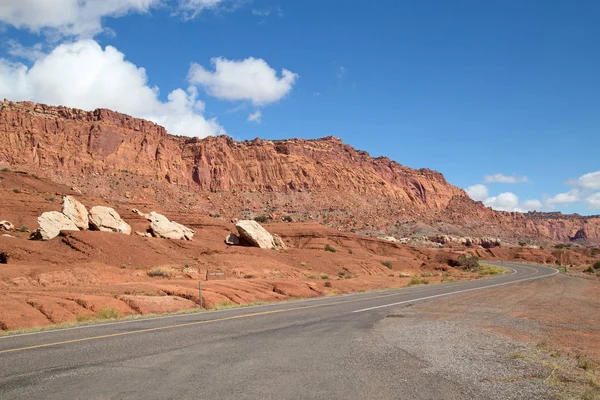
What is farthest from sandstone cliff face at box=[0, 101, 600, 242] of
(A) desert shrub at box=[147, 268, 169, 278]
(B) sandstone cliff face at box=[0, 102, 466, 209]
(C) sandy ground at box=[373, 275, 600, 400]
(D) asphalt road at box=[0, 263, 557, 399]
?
(D) asphalt road at box=[0, 263, 557, 399]

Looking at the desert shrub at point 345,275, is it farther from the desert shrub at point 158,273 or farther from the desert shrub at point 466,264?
the desert shrub at point 466,264

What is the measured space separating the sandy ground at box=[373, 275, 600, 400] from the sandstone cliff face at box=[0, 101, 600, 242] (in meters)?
86.9

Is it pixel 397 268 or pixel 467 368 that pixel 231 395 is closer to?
pixel 467 368

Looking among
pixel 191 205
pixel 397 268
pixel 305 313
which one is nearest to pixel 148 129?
pixel 191 205

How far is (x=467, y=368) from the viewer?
23.7 feet

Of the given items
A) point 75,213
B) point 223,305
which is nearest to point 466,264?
point 75,213

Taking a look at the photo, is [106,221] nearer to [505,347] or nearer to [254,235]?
[254,235]

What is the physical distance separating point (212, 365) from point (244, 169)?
12500 cm

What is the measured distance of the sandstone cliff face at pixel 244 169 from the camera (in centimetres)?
10050

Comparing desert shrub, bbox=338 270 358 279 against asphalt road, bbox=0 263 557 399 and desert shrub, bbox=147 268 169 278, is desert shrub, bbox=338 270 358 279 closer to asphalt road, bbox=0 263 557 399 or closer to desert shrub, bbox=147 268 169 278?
desert shrub, bbox=147 268 169 278

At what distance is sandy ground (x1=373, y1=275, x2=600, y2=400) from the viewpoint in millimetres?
6297

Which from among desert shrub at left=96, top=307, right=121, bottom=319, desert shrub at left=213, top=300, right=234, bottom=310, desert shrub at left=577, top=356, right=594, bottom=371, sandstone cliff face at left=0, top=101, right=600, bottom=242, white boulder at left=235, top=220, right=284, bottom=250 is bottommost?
desert shrub at left=213, top=300, right=234, bottom=310

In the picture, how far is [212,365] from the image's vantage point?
7.35 m

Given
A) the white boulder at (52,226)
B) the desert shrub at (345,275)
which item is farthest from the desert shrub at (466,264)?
the white boulder at (52,226)
